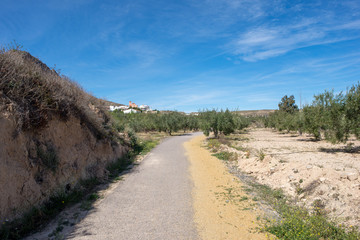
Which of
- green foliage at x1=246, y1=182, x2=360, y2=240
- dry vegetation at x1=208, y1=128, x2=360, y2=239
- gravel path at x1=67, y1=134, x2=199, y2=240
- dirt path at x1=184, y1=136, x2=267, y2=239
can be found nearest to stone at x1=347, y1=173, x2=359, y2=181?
dry vegetation at x1=208, y1=128, x2=360, y2=239

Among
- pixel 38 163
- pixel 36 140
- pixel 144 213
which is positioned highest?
pixel 36 140

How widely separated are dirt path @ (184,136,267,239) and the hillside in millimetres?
4257

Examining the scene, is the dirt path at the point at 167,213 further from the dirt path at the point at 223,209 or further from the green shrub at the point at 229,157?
the green shrub at the point at 229,157

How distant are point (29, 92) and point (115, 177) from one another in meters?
4.92

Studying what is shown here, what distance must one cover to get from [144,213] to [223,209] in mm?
2257

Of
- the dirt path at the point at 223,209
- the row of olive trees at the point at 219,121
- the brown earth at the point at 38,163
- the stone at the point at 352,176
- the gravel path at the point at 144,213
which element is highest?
the row of olive trees at the point at 219,121

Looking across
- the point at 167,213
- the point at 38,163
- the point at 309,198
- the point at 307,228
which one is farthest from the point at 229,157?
the point at 38,163

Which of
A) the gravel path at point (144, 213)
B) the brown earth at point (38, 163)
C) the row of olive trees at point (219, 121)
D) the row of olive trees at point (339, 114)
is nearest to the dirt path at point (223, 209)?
the gravel path at point (144, 213)

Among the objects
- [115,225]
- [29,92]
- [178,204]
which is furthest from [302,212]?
[29,92]

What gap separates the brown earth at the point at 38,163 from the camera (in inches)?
187

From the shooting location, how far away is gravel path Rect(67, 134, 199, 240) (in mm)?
4570

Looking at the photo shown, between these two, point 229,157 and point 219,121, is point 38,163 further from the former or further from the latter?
point 219,121

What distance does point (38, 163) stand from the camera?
19.1ft

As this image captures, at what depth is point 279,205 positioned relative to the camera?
6.05 metres
